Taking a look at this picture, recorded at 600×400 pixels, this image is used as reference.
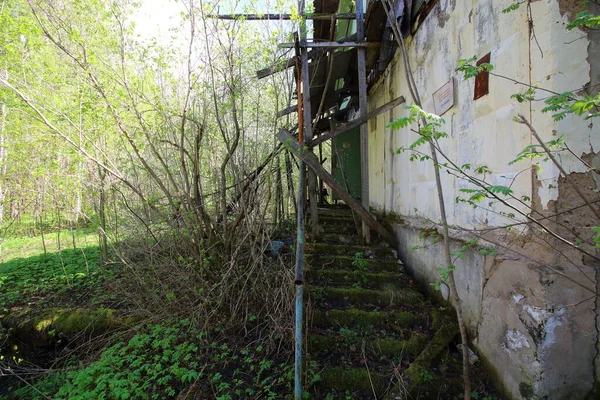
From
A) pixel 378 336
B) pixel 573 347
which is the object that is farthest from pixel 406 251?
pixel 573 347

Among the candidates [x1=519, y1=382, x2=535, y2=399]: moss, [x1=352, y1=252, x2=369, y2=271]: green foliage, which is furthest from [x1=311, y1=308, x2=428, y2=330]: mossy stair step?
[x1=519, y1=382, x2=535, y2=399]: moss

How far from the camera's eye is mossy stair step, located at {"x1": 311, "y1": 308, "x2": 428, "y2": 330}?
128 inches

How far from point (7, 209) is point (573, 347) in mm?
14683

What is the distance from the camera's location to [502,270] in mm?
2314

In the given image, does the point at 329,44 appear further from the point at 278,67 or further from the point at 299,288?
the point at 299,288

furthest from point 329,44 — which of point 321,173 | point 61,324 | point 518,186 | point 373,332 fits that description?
point 61,324

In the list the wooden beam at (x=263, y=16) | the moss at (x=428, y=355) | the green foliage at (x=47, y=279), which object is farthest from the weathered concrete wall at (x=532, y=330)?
the green foliage at (x=47, y=279)

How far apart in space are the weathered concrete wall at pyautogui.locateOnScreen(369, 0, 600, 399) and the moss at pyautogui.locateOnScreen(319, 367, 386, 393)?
3.08 ft

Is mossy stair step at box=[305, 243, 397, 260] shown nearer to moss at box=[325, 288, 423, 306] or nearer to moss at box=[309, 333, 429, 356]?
moss at box=[325, 288, 423, 306]

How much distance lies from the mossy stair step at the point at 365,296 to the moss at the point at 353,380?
88 cm

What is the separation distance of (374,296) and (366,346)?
716 mm

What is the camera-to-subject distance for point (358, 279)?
12.9ft

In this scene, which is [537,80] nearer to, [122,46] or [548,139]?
[548,139]

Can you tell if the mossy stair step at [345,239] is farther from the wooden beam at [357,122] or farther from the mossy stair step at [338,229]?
the wooden beam at [357,122]
